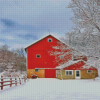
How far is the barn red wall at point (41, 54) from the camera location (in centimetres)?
3366

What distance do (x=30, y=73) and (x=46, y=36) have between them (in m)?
8.19

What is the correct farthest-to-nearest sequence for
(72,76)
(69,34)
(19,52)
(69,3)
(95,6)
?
1. (19,52)
2. (72,76)
3. (69,34)
4. (69,3)
5. (95,6)

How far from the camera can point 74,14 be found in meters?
15.1

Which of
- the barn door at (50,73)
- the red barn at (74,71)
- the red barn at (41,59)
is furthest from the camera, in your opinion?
the barn door at (50,73)

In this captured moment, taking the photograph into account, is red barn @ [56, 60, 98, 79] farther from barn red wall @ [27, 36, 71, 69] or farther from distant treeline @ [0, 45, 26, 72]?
distant treeline @ [0, 45, 26, 72]

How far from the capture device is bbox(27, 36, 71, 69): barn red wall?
33.7 meters

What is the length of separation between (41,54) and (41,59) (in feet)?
3.34

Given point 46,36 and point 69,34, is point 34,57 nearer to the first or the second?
point 46,36

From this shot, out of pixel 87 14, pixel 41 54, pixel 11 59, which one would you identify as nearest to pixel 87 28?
pixel 87 14

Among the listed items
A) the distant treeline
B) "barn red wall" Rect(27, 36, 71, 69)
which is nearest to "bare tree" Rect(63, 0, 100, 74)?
"barn red wall" Rect(27, 36, 71, 69)

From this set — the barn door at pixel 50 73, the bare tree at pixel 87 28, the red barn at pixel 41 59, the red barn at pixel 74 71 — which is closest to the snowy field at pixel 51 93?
the bare tree at pixel 87 28

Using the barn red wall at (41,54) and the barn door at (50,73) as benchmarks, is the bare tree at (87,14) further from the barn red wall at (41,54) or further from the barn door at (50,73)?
the barn door at (50,73)

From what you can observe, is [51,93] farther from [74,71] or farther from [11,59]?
[11,59]

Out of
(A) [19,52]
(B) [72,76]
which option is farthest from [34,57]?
(A) [19,52]
